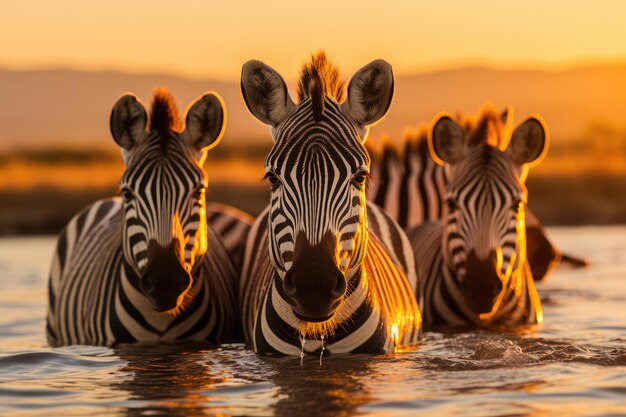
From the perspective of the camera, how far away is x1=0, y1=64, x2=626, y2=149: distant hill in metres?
118

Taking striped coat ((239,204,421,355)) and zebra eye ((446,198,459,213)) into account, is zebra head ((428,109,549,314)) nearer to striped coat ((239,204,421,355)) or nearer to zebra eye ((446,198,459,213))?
zebra eye ((446,198,459,213))

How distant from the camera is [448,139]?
29.9ft

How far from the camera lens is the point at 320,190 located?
19.3ft

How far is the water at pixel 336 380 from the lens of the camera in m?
5.82

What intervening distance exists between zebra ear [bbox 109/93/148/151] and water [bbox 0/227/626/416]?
1.40 metres

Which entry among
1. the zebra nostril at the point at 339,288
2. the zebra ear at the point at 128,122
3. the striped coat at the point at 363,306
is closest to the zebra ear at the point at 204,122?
the zebra ear at the point at 128,122

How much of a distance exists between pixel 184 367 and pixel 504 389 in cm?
205

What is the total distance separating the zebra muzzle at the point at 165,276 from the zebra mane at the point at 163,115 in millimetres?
916

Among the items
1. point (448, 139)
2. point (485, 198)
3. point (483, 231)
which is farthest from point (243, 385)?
point (448, 139)

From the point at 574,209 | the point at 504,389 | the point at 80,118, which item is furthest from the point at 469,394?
the point at 80,118

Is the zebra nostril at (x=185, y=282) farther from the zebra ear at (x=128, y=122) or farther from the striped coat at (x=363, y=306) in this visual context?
the zebra ear at (x=128, y=122)

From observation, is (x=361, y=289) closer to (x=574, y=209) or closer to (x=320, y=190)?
(x=320, y=190)

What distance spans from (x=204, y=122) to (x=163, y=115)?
0.29 meters

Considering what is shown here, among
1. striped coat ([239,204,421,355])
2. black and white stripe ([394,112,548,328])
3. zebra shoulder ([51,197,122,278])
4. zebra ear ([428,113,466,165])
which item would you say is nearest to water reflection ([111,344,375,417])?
striped coat ([239,204,421,355])
